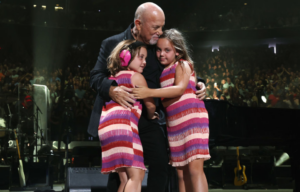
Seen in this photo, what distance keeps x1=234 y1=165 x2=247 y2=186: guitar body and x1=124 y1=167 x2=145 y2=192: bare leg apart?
372 centimetres

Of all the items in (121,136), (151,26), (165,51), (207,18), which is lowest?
(121,136)

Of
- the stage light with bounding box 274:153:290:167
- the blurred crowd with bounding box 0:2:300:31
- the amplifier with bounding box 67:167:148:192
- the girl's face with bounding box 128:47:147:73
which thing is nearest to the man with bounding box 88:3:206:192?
the girl's face with bounding box 128:47:147:73

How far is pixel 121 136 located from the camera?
1534mm

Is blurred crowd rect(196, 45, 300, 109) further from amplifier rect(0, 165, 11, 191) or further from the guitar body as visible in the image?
amplifier rect(0, 165, 11, 191)

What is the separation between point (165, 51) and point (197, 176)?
26.6 inches

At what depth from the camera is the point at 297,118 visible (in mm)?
3375

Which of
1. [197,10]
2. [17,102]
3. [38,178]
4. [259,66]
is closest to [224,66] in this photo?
[259,66]

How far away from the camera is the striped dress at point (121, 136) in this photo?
5.01ft

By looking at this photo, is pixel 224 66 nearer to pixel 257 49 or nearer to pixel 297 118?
pixel 257 49

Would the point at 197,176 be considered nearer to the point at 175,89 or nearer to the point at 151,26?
the point at 175,89

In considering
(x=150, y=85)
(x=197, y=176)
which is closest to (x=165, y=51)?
(x=150, y=85)

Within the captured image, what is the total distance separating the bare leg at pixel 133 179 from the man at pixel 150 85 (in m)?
0.18

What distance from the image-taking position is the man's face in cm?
173

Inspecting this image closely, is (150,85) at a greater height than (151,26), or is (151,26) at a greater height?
(151,26)
